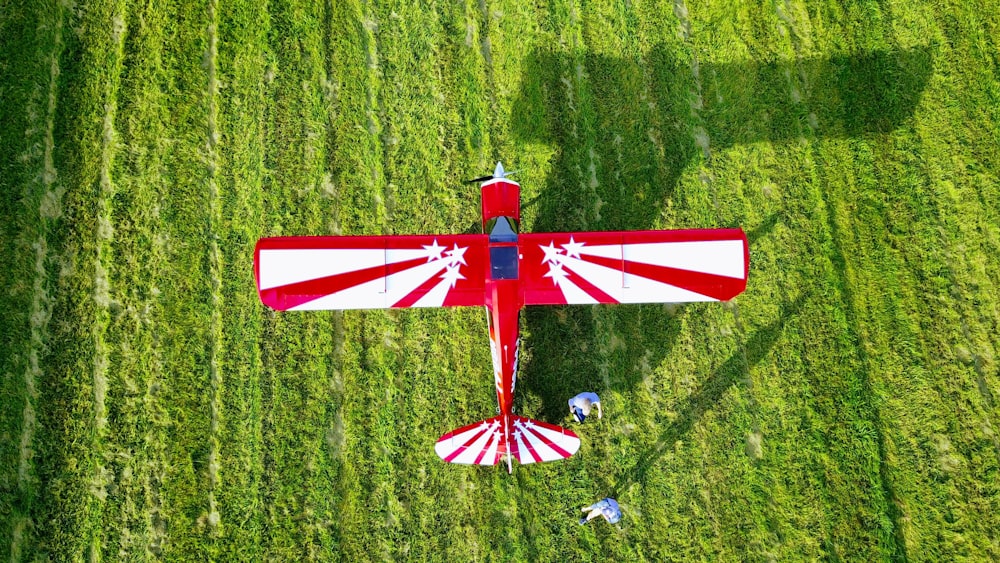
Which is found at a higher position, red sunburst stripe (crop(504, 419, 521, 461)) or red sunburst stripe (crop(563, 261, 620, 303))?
red sunburst stripe (crop(563, 261, 620, 303))

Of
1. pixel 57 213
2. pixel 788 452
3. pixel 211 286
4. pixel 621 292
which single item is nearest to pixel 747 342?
pixel 788 452

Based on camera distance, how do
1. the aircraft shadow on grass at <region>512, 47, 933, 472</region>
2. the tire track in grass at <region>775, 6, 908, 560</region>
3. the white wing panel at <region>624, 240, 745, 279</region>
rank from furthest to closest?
1. the aircraft shadow on grass at <region>512, 47, 933, 472</region>
2. the tire track in grass at <region>775, 6, 908, 560</region>
3. the white wing panel at <region>624, 240, 745, 279</region>

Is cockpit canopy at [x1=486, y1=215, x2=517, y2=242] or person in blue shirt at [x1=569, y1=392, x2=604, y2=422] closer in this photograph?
cockpit canopy at [x1=486, y1=215, x2=517, y2=242]

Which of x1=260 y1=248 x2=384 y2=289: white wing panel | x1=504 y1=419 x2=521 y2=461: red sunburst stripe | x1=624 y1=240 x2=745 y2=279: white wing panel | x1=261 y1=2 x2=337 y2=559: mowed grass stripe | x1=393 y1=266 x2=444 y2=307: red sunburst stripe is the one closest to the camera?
x1=260 y1=248 x2=384 y2=289: white wing panel

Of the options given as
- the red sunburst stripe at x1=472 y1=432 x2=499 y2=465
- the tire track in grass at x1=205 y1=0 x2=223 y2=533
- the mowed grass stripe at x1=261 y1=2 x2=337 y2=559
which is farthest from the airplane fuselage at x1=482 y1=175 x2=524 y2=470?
the tire track in grass at x1=205 y1=0 x2=223 y2=533

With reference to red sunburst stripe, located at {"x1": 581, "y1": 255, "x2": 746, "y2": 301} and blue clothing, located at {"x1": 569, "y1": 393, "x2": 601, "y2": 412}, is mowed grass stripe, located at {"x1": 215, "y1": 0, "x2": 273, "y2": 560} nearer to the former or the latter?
blue clothing, located at {"x1": 569, "y1": 393, "x2": 601, "y2": 412}

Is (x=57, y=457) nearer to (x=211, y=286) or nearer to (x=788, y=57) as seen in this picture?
(x=211, y=286)

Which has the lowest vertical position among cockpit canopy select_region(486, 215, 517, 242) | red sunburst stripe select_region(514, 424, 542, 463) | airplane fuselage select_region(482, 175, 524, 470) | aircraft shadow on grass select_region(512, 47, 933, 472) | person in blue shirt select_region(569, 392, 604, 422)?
red sunburst stripe select_region(514, 424, 542, 463)
